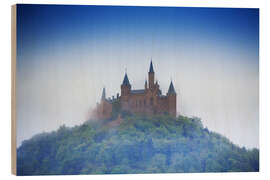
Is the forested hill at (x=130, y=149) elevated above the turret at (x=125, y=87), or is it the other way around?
the turret at (x=125, y=87)

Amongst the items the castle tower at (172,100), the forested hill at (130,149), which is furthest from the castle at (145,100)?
the forested hill at (130,149)

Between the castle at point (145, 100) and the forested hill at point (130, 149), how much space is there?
0.18 m

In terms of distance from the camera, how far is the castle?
398 inches

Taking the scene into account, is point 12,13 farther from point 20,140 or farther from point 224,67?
point 224,67

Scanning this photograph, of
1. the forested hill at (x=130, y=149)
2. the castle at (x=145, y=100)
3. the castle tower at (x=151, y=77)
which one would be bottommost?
the forested hill at (x=130, y=149)

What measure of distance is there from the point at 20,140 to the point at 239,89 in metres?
4.86

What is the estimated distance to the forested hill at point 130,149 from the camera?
988cm

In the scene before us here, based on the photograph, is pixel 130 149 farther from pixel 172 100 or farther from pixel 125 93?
pixel 172 100

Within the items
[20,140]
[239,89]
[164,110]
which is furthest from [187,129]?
[20,140]

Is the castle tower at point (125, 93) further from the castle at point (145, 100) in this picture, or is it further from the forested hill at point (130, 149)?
the forested hill at point (130, 149)

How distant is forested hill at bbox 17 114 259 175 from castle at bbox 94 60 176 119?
0.58 ft

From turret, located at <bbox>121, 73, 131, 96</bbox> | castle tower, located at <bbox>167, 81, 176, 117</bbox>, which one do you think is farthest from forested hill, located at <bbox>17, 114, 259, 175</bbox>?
turret, located at <bbox>121, 73, 131, 96</bbox>

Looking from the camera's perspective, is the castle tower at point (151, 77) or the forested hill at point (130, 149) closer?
the forested hill at point (130, 149)
